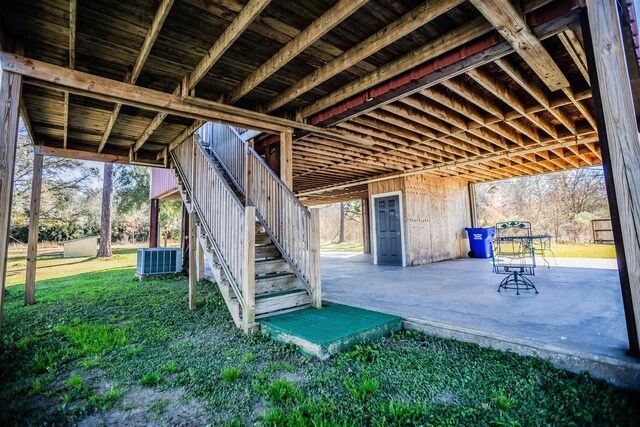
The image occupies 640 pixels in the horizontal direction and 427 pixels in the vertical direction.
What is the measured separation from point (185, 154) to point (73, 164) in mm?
14266

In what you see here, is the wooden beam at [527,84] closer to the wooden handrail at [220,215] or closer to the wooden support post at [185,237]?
the wooden handrail at [220,215]

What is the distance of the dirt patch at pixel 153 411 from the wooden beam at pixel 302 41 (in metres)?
3.05

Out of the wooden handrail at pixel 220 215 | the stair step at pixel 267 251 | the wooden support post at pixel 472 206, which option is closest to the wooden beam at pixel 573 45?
the wooden handrail at pixel 220 215

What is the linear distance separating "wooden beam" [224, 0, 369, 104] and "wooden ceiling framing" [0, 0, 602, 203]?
0.04 feet

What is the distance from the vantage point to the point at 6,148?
2.58 meters

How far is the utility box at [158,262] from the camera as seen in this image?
7.54 metres

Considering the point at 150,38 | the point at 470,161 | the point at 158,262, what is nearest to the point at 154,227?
the point at 158,262

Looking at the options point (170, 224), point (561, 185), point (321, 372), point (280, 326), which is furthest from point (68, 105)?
point (561, 185)

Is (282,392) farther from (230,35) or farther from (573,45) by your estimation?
(573,45)

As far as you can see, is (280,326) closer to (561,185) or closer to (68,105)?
(68,105)

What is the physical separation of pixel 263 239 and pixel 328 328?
2055 millimetres

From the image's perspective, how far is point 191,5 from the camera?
2.43 metres

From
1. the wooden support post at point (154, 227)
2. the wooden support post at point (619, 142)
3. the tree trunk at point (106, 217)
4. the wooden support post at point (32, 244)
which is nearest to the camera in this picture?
the wooden support post at point (619, 142)

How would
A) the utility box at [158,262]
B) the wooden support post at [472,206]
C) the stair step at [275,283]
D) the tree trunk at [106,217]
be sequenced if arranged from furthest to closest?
the tree trunk at [106,217], the wooden support post at [472,206], the utility box at [158,262], the stair step at [275,283]
